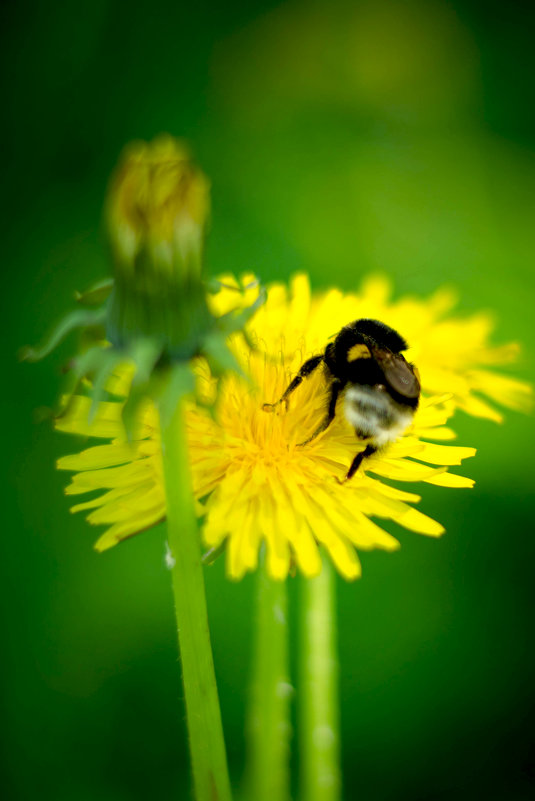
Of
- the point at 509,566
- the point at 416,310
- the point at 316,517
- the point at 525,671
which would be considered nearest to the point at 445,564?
the point at 509,566

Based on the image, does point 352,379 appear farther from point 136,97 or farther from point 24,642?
point 136,97

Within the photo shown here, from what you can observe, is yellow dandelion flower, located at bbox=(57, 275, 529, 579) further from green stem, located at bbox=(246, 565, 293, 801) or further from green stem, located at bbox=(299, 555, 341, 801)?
green stem, located at bbox=(299, 555, 341, 801)

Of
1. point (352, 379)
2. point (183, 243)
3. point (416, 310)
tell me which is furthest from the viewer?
point (416, 310)

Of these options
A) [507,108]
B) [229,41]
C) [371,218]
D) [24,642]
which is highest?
[229,41]

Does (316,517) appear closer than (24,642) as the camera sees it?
Yes

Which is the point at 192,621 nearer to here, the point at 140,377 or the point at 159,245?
the point at 140,377

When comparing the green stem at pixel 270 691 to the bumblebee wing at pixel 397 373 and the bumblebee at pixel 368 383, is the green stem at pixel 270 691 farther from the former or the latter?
the bumblebee wing at pixel 397 373
